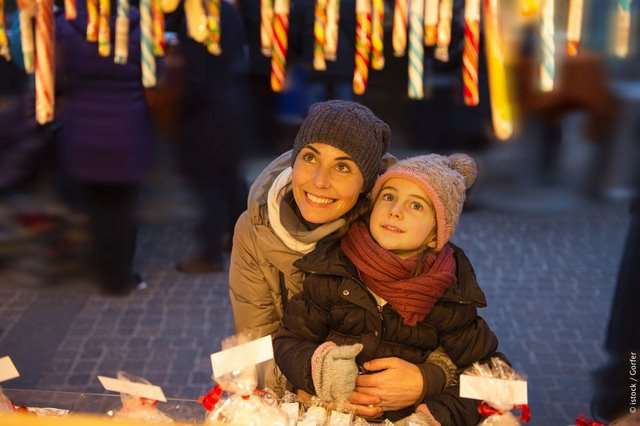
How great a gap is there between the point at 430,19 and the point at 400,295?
67 cm

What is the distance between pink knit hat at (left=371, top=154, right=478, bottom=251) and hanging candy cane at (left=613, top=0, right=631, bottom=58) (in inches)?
18.7

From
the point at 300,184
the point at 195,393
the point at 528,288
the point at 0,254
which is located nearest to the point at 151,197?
the point at 0,254

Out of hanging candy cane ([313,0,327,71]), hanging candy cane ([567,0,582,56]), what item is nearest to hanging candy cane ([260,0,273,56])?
hanging candy cane ([313,0,327,71])

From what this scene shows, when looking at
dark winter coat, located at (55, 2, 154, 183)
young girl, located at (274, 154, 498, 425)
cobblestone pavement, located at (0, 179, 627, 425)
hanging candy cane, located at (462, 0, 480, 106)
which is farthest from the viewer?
dark winter coat, located at (55, 2, 154, 183)

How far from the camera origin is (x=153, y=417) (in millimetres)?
1469

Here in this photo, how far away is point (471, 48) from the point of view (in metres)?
1.56

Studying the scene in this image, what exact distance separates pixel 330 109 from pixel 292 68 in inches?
118

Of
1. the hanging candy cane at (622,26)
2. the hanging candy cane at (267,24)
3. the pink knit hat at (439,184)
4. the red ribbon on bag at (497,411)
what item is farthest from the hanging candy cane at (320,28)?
the red ribbon on bag at (497,411)

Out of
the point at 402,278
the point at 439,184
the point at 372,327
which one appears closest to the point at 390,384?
the point at 372,327

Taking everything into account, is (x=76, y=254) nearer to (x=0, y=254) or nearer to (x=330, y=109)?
(x=0, y=254)

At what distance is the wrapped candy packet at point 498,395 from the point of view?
4.56 feet

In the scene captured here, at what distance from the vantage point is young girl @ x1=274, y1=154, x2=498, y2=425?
63.3 inches

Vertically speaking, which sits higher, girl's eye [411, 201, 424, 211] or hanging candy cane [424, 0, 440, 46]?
hanging candy cane [424, 0, 440, 46]

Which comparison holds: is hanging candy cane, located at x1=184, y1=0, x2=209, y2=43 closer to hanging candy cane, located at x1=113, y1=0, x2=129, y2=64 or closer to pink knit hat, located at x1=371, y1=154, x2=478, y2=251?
hanging candy cane, located at x1=113, y1=0, x2=129, y2=64
